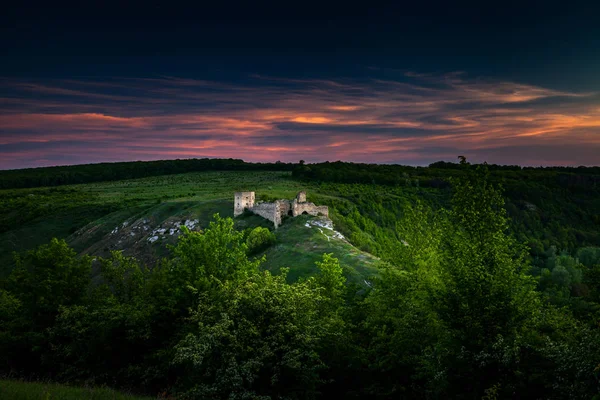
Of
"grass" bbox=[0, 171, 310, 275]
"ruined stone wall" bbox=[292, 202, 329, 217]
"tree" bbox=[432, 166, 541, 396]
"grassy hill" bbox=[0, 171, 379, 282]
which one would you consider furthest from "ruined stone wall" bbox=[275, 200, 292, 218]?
"tree" bbox=[432, 166, 541, 396]

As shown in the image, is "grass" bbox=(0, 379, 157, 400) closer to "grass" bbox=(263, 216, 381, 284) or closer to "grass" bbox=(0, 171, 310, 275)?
"grass" bbox=(263, 216, 381, 284)

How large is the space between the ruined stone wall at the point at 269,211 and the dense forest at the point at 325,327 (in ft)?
179

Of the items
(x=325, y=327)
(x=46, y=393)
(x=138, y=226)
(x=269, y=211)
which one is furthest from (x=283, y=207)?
(x=46, y=393)

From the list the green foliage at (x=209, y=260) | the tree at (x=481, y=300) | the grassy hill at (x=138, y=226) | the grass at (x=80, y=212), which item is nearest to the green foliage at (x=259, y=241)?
the grassy hill at (x=138, y=226)

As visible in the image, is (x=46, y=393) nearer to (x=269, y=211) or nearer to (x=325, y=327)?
(x=325, y=327)

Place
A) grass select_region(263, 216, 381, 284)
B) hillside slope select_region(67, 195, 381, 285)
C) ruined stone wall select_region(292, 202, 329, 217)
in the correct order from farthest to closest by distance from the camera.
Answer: ruined stone wall select_region(292, 202, 329, 217)
hillside slope select_region(67, 195, 381, 285)
grass select_region(263, 216, 381, 284)

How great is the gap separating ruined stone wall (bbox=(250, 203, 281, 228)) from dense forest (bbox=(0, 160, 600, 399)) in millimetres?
54637

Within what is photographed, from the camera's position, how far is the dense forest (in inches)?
921

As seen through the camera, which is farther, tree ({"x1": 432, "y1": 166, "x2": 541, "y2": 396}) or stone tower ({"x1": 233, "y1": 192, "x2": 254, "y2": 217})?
stone tower ({"x1": 233, "y1": 192, "x2": 254, "y2": 217})

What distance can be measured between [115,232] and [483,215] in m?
112

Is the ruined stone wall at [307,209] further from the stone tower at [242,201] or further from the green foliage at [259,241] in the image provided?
the green foliage at [259,241]

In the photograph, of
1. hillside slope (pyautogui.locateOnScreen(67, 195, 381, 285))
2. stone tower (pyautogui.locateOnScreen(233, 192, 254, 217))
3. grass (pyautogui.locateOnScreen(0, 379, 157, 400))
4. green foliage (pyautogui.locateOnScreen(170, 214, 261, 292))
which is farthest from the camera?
stone tower (pyautogui.locateOnScreen(233, 192, 254, 217))

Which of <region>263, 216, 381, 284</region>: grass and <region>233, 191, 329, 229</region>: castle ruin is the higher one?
<region>233, 191, 329, 229</region>: castle ruin

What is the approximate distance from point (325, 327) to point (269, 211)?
69.5 metres
